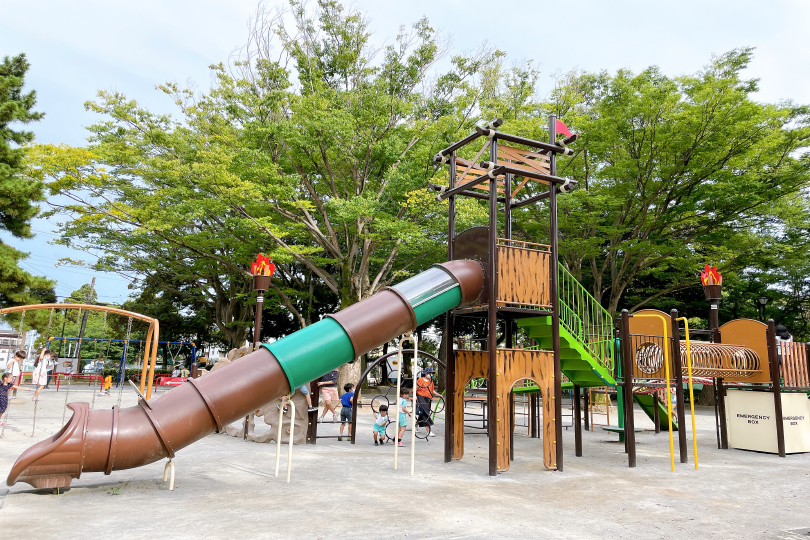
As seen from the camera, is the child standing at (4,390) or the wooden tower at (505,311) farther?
the child standing at (4,390)

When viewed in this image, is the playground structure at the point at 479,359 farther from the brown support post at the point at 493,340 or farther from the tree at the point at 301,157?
the tree at the point at 301,157

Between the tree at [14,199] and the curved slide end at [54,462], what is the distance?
59.6 feet

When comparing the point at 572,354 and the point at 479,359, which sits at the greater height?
the point at 572,354

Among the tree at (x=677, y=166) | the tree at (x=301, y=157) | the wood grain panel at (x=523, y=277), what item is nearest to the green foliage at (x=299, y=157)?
the tree at (x=301, y=157)

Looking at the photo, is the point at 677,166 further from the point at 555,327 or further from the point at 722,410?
the point at 555,327

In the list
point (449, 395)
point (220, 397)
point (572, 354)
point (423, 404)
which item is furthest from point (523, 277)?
point (220, 397)

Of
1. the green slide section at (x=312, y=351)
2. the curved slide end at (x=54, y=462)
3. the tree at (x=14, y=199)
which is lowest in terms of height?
the curved slide end at (x=54, y=462)

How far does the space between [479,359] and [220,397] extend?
411 cm

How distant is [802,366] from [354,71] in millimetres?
16085

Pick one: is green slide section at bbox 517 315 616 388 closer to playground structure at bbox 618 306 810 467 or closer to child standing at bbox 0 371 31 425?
playground structure at bbox 618 306 810 467

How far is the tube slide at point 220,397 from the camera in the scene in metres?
5.70

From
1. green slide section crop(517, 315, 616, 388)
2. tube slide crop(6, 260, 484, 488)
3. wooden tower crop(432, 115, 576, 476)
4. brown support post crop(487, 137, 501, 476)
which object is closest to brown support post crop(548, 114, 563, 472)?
wooden tower crop(432, 115, 576, 476)

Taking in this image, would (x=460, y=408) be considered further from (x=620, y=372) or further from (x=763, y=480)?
(x=763, y=480)

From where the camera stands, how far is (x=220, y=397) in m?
6.22
